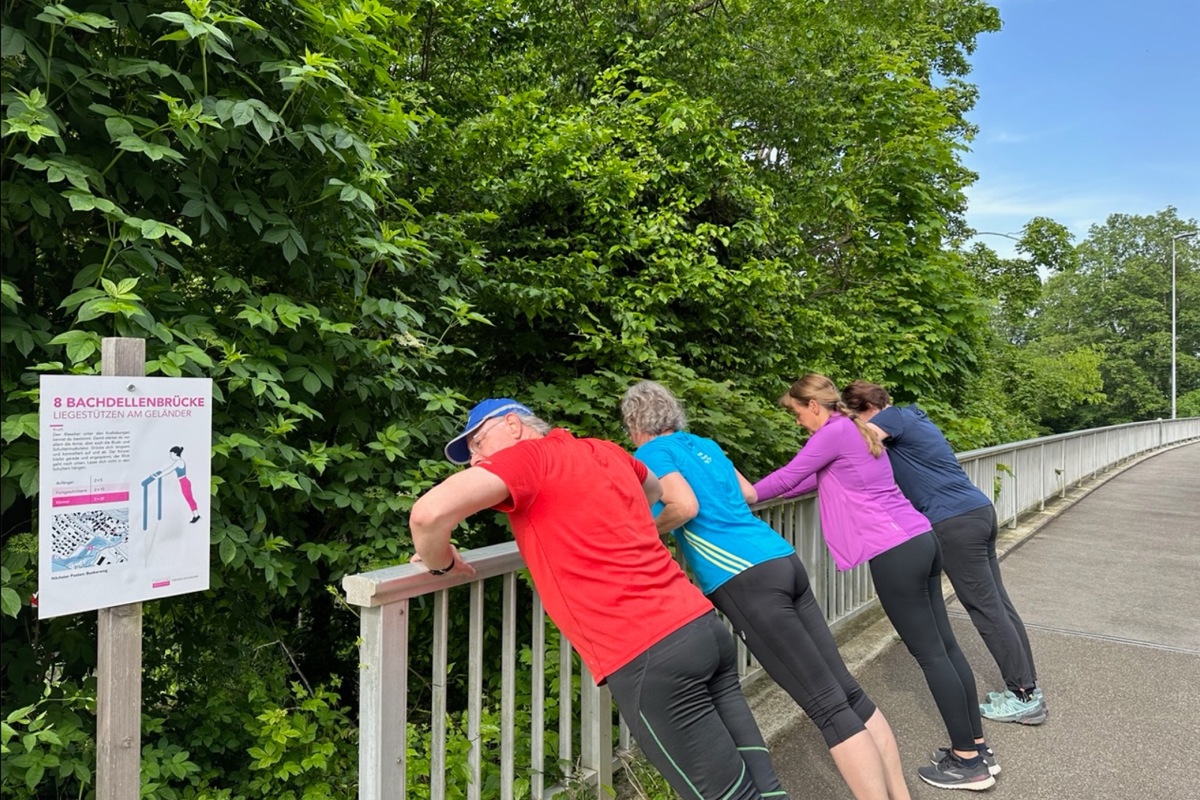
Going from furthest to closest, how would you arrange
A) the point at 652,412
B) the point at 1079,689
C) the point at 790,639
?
the point at 1079,689 → the point at 652,412 → the point at 790,639

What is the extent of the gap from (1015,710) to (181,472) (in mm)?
4254

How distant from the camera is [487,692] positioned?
4.66 m

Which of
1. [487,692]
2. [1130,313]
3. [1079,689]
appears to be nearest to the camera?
[1079,689]

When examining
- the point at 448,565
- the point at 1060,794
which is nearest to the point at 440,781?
the point at 448,565

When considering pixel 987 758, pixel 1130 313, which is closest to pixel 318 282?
pixel 987 758

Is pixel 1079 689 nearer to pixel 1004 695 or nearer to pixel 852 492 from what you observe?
pixel 1004 695

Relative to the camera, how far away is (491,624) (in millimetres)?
5348

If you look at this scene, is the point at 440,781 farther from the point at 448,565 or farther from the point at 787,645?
the point at 787,645

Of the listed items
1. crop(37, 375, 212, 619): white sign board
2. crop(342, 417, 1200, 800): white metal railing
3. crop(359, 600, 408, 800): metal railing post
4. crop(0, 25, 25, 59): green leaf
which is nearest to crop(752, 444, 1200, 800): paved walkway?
crop(342, 417, 1200, 800): white metal railing

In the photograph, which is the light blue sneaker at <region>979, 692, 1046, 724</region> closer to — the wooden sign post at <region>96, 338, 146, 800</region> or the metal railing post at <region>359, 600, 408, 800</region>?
the metal railing post at <region>359, 600, 408, 800</region>

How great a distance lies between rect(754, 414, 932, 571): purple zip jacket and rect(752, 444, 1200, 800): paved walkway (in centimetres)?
114

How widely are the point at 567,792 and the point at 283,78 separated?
9.50ft

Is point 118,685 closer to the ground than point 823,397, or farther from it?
closer to the ground

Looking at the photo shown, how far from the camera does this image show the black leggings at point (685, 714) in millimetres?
2064
